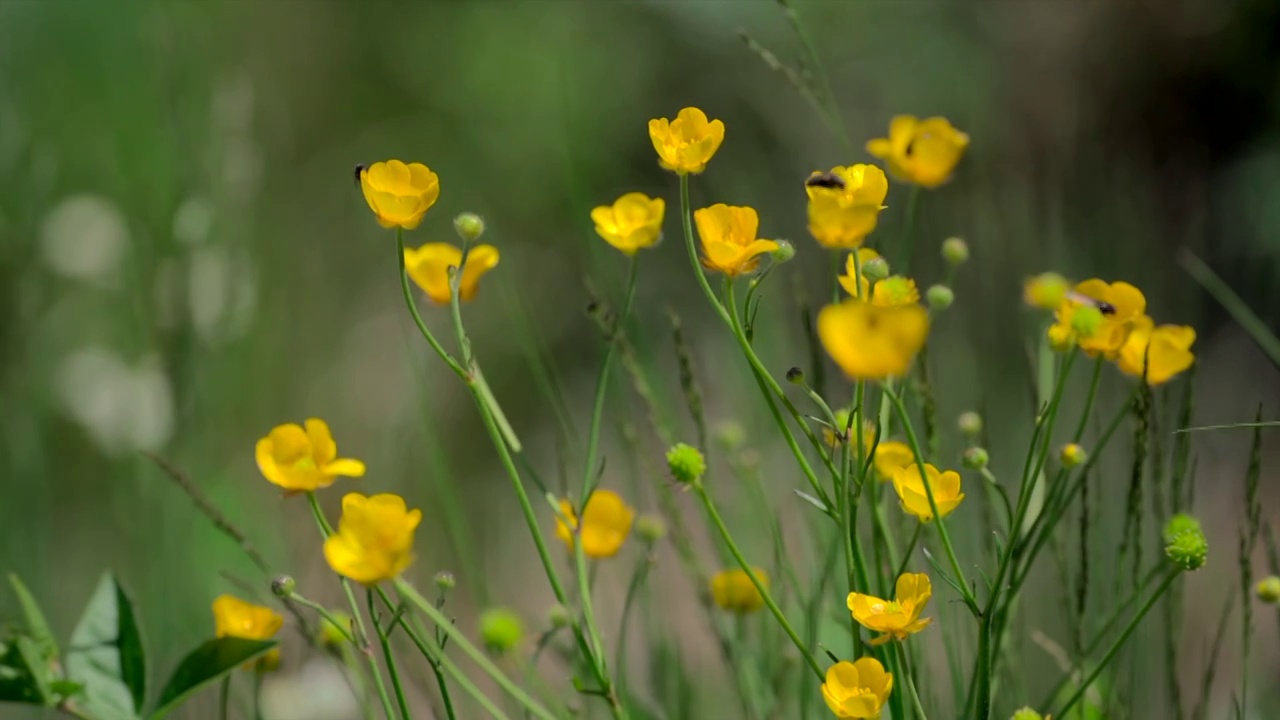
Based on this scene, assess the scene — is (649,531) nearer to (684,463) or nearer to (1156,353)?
(684,463)

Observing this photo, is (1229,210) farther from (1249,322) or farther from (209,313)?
(209,313)

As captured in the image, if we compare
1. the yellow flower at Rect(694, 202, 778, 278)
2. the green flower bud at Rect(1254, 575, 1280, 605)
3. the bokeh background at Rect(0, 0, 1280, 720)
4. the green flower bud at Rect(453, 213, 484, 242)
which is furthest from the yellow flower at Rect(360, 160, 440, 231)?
the green flower bud at Rect(1254, 575, 1280, 605)

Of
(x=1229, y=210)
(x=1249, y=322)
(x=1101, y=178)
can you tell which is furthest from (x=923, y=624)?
(x=1229, y=210)

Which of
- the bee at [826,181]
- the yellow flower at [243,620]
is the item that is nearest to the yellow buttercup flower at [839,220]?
the bee at [826,181]

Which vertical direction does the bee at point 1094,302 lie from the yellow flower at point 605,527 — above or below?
above

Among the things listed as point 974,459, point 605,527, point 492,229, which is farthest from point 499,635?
point 492,229

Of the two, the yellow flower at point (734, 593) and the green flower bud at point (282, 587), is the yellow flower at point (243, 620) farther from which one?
the yellow flower at point (734, 593)
